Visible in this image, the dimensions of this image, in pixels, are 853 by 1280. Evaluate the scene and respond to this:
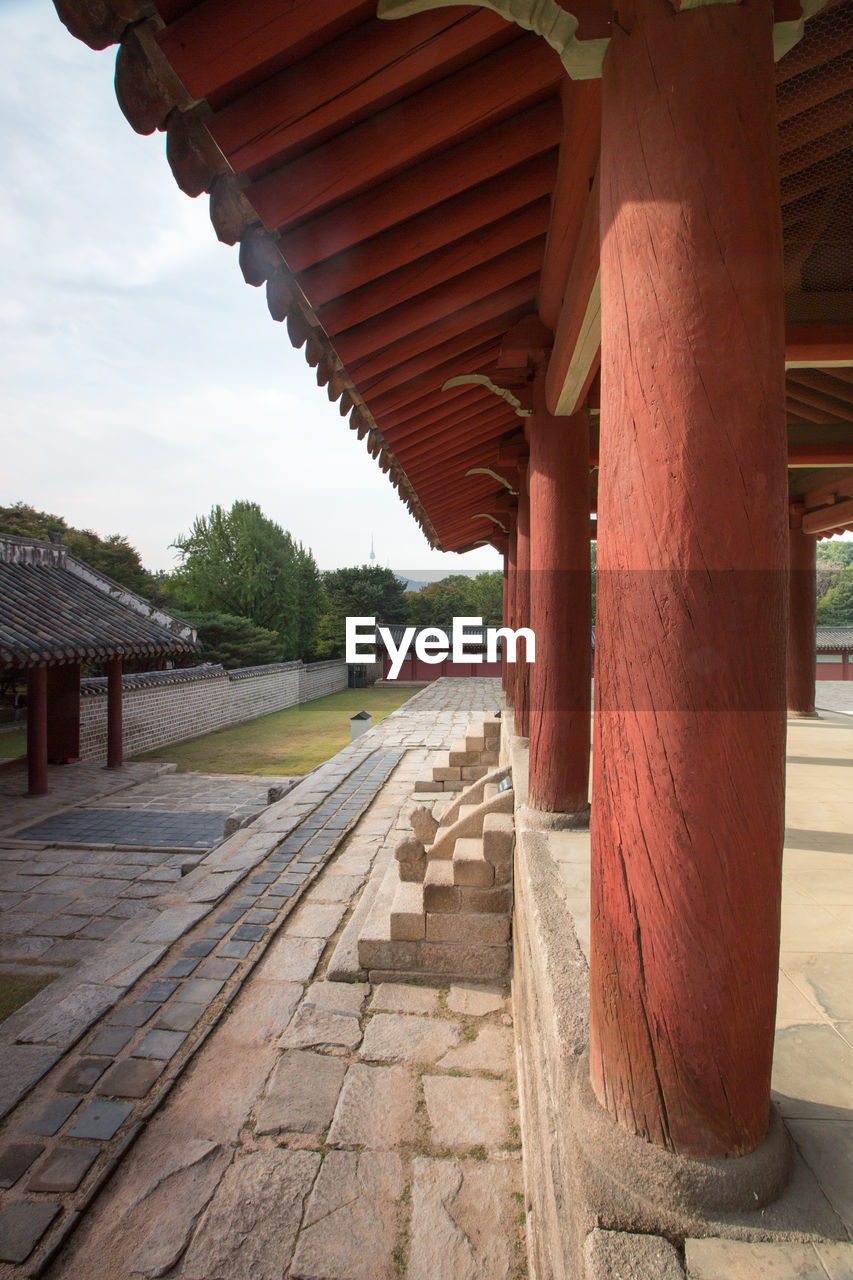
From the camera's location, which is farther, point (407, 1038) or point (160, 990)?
point (160, 990)

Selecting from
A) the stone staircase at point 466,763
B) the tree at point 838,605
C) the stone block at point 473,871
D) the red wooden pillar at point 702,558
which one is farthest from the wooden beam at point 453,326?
the tree at point 838,605

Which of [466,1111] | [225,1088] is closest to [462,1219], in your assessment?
[466,1111]

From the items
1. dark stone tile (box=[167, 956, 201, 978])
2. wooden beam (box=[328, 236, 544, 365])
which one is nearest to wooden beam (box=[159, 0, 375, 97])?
wooden beam (box=[328, 236, 544, 365])

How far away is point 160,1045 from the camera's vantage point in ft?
11.8

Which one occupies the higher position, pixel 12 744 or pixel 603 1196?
pixel 603 1196

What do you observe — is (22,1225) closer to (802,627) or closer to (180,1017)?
(180,1017)

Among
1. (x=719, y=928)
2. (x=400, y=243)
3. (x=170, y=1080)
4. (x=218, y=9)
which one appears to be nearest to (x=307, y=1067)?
(x=170, y=1080)

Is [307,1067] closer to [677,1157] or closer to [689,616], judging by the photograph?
[677,1157]

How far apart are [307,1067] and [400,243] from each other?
3634 millimetres

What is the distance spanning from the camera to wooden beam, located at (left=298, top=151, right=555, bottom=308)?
89.4 inches

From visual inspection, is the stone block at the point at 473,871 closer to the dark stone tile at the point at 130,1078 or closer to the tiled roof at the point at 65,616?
the dark stone tile at the point at 130,1078

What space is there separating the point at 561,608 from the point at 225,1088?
284 cm

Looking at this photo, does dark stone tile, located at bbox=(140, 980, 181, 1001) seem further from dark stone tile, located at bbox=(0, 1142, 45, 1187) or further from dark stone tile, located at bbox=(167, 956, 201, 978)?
dark stone tile, located at bbox=(0, 1142, 45, 1187)

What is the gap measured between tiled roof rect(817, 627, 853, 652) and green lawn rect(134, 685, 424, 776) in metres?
20.0
